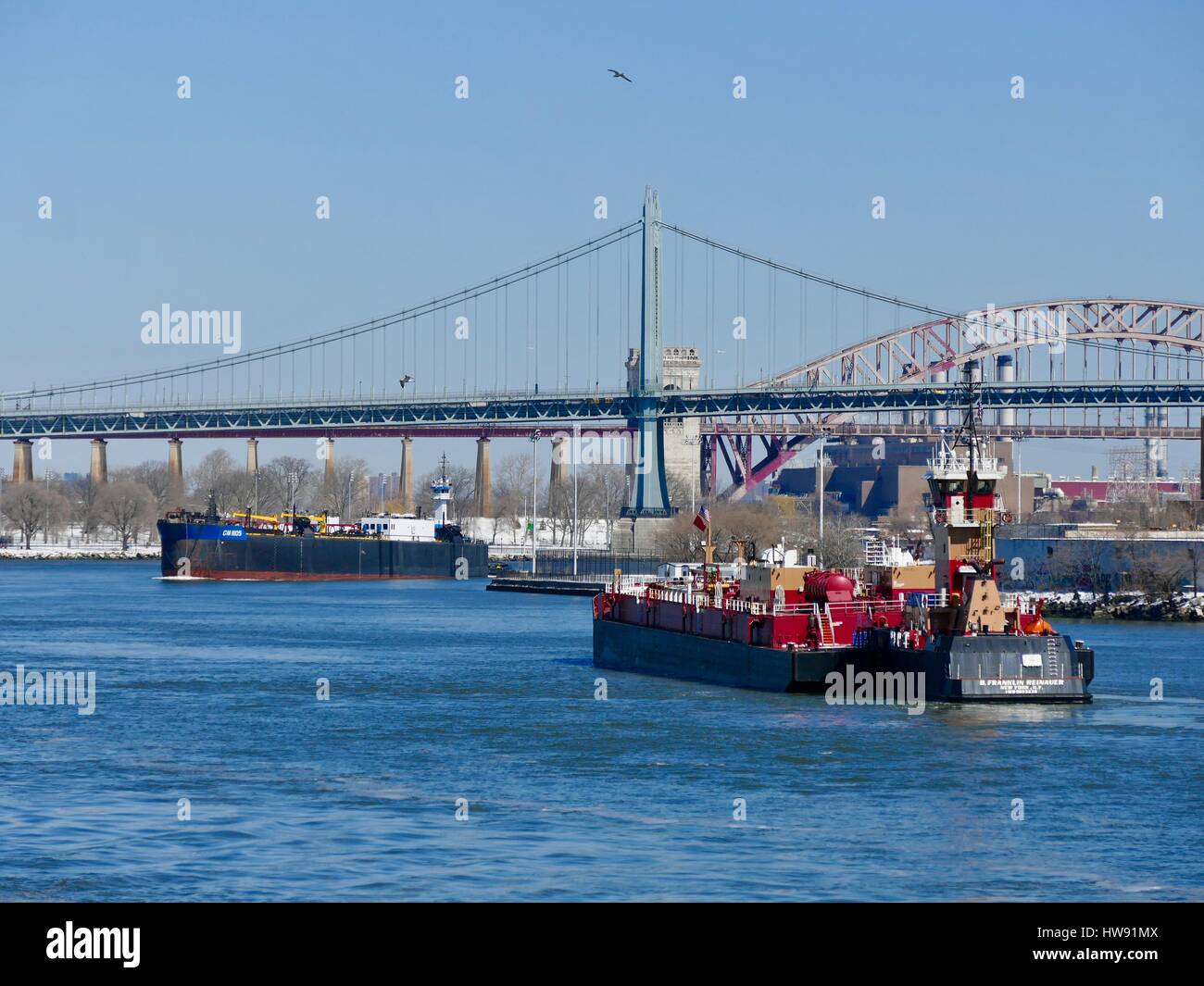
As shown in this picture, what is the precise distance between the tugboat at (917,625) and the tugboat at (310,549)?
67.4 metres

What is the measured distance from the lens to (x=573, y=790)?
958 inches

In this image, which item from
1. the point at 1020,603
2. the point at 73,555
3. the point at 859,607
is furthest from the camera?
the point at 73,555

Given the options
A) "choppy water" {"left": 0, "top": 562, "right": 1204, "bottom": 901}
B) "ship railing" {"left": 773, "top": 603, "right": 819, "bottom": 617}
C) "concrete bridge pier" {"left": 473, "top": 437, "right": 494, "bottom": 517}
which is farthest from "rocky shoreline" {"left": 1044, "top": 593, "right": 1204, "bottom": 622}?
"concrete bridge pier" {"left": 473, "top": 437, "right": 494, "bottom": 517}

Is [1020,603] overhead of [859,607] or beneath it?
overhead

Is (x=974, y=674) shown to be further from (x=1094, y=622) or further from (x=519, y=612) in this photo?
(x=519, y=612)

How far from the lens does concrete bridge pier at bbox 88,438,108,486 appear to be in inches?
5448

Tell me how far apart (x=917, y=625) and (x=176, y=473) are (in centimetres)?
11654

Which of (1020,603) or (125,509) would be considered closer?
(1020,603)

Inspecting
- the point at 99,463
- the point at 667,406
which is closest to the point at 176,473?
the point at 99,463

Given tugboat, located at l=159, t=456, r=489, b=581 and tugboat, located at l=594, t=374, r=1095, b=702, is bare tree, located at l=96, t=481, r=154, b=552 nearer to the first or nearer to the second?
tugboat, located at l=159, t=456, r=489, b=581

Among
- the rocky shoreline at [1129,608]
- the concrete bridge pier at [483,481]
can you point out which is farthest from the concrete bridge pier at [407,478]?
the rocky shoreline at [1129,608]

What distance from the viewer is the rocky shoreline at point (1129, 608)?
63.4 meters

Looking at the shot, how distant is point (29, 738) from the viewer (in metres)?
29.8

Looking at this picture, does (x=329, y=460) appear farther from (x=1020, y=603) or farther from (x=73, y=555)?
(x=1020, y=603)
